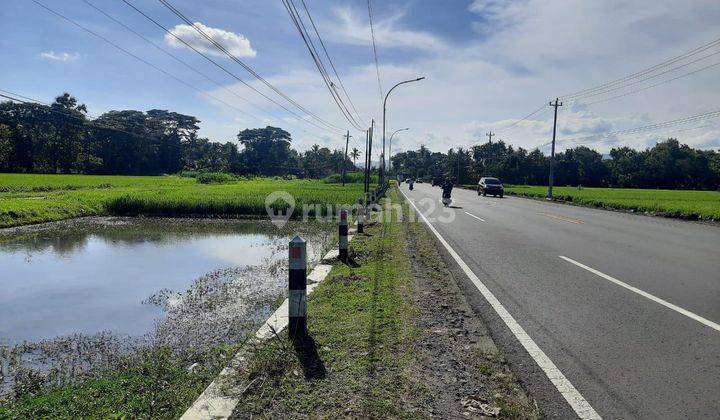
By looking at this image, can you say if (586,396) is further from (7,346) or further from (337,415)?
(7,346)

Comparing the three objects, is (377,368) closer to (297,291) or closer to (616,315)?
(297,291)

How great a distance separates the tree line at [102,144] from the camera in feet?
210

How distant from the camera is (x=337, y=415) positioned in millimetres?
3049

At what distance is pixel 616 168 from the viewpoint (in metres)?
89.7

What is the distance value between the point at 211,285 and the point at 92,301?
2.11m

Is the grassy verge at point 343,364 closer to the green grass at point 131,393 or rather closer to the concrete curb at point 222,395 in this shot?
the concrete curb at point 222,395

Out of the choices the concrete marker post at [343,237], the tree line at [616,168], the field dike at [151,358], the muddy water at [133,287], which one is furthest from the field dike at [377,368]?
the tree line at [616,168]

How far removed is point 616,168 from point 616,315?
9829cm

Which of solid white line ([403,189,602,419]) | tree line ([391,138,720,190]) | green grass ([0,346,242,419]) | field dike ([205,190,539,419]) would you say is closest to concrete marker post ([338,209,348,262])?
field dike ([205,190,539,419])

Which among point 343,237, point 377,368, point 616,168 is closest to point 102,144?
point 343,237

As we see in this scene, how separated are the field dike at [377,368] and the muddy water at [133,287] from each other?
167 cm

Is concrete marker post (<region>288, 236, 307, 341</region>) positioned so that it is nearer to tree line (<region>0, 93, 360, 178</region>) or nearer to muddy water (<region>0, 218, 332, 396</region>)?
muddy water (<region>0, 218, 332, 396</region>)

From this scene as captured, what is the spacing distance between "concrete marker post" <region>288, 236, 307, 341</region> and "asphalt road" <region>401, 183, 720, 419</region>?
209cm

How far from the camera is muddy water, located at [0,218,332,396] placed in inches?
241
